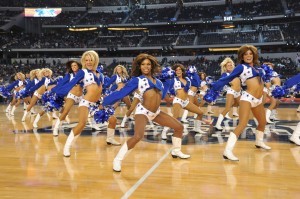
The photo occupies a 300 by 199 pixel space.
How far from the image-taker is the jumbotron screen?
42625mm

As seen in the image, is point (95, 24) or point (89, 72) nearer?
point (89, 72)

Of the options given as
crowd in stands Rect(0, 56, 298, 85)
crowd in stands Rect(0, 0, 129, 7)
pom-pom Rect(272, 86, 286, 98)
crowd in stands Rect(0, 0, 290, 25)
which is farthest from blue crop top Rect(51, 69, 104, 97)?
crowd in stands Rect(0, 0, 129, 7)

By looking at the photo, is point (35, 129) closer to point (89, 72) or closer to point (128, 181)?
point (89, 72)

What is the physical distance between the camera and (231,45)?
1400 inches

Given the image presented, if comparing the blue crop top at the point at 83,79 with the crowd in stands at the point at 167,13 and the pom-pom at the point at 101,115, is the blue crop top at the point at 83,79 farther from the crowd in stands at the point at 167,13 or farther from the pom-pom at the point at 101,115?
the crowd in stands at the point at 167,13

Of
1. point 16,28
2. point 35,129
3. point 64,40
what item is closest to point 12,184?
point 35,129

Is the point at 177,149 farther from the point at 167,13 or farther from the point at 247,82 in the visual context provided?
the point at 167,13

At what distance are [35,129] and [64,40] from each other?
1358 inches

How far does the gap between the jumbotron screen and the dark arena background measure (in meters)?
0.13

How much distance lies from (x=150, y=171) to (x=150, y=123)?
233 inches

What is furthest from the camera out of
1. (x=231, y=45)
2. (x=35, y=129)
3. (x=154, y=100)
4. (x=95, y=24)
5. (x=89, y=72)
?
(x=95, y=24)

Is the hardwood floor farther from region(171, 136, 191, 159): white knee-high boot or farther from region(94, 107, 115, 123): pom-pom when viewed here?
region(94, 107, 115, 123): pom-pom

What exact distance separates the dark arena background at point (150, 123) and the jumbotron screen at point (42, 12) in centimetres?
13

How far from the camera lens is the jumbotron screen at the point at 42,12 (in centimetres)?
4262
